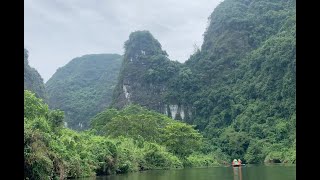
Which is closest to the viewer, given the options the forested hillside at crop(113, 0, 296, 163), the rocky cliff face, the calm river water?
the calm river water

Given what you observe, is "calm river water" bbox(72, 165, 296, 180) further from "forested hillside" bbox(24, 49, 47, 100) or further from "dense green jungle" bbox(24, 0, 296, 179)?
"forested hillside" bbox(24, 49, 47, 100)

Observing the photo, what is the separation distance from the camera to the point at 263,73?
156ft

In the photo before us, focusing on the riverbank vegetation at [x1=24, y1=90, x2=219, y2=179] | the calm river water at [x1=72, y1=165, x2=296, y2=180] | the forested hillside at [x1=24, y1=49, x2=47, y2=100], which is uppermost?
the forested hillside at [x1=24, y1=49, x2=47, y2=100]

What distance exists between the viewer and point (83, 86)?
244 feet

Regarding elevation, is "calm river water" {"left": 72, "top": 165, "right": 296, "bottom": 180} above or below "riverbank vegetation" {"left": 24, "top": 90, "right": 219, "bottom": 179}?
below

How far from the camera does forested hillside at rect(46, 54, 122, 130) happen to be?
6298 centimetres

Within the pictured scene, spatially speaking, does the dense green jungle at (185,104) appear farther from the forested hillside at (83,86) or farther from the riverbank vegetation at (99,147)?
the forested hillside at (83,86)

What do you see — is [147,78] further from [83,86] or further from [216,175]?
[216,175]

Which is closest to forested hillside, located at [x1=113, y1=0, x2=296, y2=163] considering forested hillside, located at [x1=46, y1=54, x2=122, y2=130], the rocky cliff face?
the rocky cliff face

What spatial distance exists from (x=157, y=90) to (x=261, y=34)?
1566cm

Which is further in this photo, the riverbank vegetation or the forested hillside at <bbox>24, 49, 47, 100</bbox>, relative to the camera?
the forested hillside at <bbox>24, 49, 47, 100</bbox>
